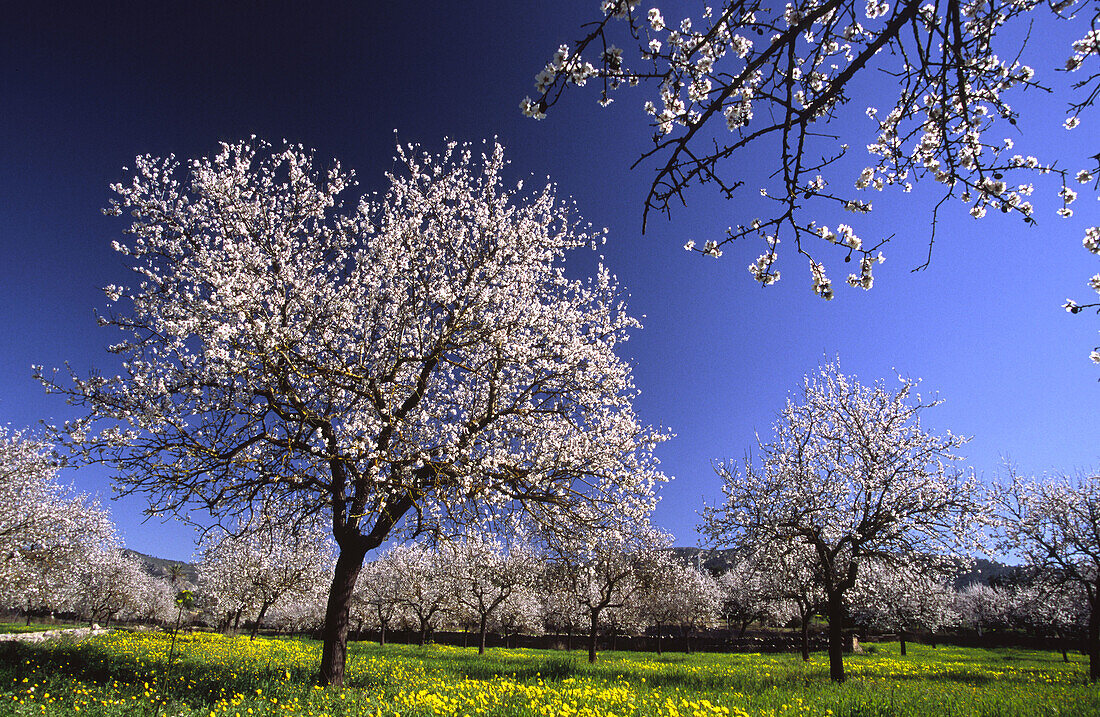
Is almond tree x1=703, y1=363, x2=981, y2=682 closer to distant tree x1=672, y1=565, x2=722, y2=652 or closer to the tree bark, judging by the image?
the tree bark

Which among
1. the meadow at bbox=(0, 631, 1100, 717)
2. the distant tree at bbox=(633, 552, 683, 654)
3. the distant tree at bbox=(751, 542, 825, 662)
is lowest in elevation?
the distant tree at bbox=(633, 552, 683, 654)

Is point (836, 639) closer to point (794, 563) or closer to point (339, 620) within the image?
point (794, 563)

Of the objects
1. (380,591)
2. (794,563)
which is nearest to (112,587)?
(380,591)

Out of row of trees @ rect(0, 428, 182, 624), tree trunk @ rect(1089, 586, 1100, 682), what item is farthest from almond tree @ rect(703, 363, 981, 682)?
row of trees @ rect(0, 428, 182, 624)

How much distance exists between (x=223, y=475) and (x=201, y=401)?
5.12 feet

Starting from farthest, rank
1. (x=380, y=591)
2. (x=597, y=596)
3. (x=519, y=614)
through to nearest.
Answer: (x=380, y=591), (x=519, y=614), (x=597, y=596)

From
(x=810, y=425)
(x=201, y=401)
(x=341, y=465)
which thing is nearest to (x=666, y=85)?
(x=341, y=465)

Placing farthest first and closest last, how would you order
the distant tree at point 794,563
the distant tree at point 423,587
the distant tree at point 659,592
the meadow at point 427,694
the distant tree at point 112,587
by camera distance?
the distant tree at point 112,587 < the distant tree at point 423,587 < the distant tree at point 659,592 < the distant tree at point 794,563 < the meadow at point 427,694

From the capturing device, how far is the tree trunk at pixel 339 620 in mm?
9023

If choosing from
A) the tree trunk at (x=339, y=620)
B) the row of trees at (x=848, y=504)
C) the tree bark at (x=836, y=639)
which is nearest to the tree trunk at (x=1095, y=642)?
the row of trees at (x=848, y=504)

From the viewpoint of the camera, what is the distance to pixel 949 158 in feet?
11.4

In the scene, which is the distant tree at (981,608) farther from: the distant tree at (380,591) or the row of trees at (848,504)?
the distant tree at (380,591)

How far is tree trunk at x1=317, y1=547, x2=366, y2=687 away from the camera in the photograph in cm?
902

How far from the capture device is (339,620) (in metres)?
9.22
